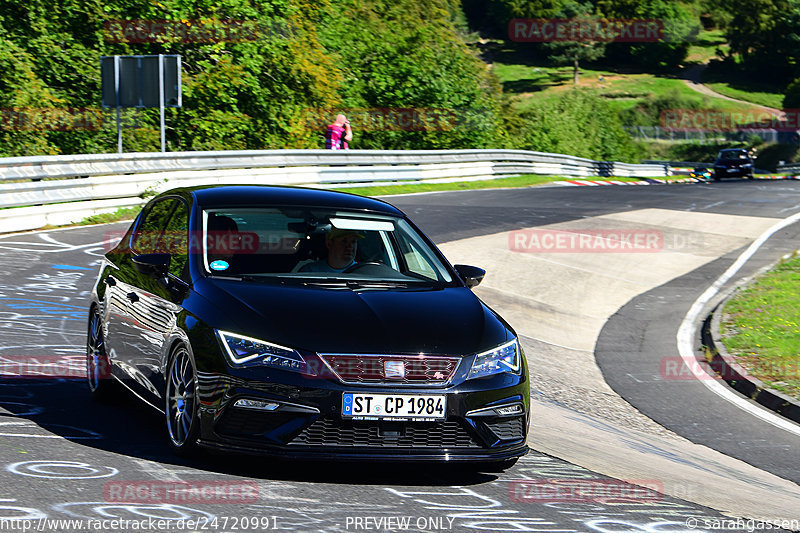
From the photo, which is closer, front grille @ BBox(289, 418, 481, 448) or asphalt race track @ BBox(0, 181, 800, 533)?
asphalt race track @ BBox(0, 181, 800, 533)

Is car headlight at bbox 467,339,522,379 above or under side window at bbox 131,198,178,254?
under

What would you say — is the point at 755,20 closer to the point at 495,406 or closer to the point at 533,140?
the point at 533,140

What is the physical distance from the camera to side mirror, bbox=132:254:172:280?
628cm

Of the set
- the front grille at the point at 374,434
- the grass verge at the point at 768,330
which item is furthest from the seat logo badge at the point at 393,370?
the grass verge at the point at 768,330

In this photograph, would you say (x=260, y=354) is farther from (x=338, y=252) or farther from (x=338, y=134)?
(x=338, y=134)

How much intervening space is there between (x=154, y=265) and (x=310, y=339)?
4.57ft

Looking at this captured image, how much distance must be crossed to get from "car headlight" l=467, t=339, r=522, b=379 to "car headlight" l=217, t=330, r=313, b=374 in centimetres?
92

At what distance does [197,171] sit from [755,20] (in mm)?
139824

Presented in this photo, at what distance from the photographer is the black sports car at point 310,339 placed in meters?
5.30

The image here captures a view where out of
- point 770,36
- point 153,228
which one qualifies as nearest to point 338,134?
point 153,228

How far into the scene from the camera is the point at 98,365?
23.4 ft

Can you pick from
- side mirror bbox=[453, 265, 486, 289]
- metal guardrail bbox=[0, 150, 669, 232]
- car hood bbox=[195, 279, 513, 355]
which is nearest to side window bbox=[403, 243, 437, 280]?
side mirror bbox=[453, 265, 486, 289]

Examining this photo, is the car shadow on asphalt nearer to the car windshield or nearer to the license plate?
the license plate

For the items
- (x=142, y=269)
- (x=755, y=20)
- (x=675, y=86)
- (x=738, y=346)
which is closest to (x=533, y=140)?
(x=738, y=346)
